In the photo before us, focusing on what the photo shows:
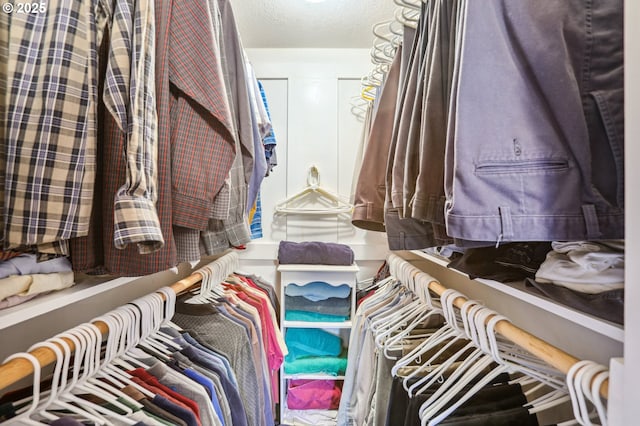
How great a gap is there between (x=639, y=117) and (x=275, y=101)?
1.87 m

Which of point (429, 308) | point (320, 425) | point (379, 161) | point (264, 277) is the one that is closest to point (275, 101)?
point (264, 277)

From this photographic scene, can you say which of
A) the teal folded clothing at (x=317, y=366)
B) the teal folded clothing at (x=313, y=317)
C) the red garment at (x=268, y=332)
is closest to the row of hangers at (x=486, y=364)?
the red garment at (x=268, y=332)

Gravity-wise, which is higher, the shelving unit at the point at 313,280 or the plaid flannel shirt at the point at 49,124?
the plaid flannel shirt at the point at 49,124

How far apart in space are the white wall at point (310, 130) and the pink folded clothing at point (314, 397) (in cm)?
61

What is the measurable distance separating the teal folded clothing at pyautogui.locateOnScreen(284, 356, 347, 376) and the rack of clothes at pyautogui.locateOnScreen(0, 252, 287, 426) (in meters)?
0.45

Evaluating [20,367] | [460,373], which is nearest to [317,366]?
[460,373]

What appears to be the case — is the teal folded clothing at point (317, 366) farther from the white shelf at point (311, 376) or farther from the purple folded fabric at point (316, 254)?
the purple folded fabric at point (316, 254)

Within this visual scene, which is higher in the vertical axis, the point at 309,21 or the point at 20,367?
the point at 309,21

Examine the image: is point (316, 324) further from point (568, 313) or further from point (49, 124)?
point (49, 124)

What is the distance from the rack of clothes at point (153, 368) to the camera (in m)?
0.58

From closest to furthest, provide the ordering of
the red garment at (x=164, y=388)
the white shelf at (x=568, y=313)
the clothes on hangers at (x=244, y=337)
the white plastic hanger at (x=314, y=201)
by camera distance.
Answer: the white shelf at (x=568, y=313)
the red garment at (x=164, y=388)
the clothes on hangers at (x=244, y=337)
the white plastic hanger at (x=314, y=201)

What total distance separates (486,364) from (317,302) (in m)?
1.11

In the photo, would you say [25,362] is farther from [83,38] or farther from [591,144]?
[591,144]

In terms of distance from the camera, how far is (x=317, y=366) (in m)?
1.75
